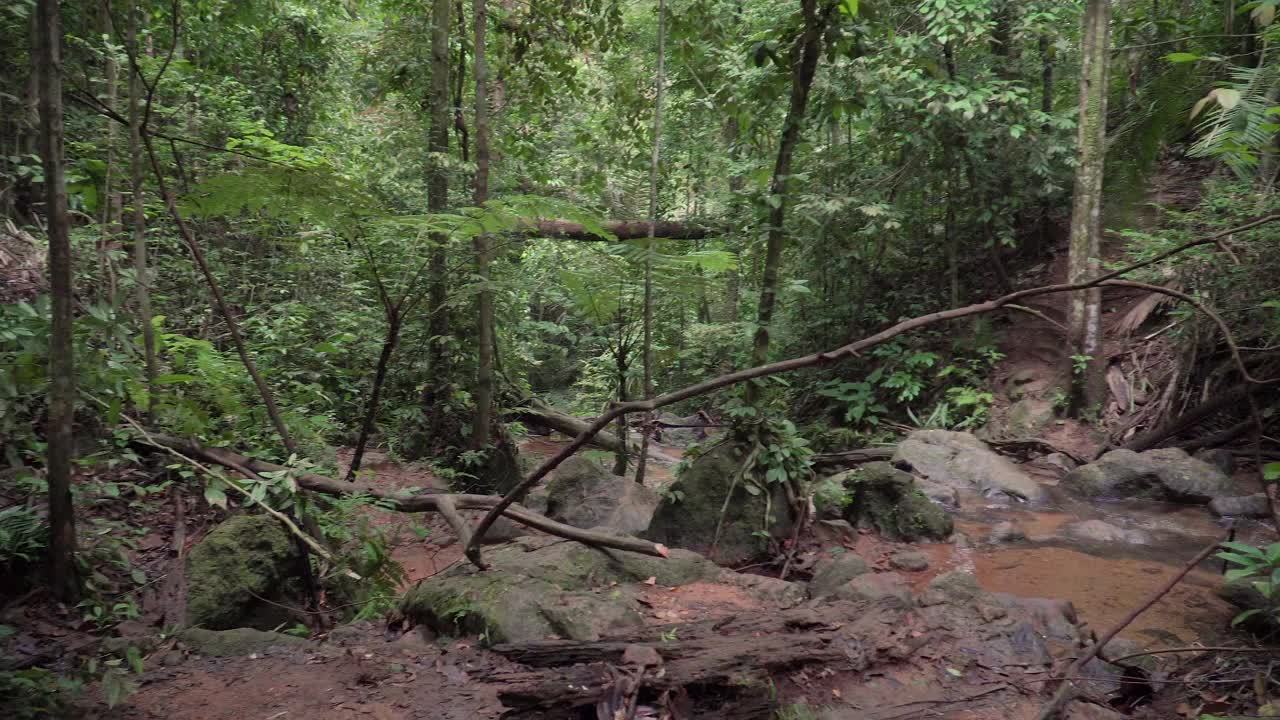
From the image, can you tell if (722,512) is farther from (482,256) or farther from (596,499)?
(482,256)

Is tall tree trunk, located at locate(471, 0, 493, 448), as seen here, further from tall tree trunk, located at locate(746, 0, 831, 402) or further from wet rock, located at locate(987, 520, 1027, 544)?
wet rock, located at locate(987, 520, 1027, 544)

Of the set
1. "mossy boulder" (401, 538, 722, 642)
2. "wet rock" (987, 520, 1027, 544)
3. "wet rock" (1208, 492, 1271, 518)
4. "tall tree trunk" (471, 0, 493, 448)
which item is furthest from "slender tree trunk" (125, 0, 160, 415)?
"wet rock" (1208, 492, 1271, 518)

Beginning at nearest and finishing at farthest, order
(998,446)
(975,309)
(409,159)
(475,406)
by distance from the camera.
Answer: (975,309)
(475,406)
(409,159)
(998,446)

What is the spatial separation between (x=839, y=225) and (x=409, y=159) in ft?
21.3

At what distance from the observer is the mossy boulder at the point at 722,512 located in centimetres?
559

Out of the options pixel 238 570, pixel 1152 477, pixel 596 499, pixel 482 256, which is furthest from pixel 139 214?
pixel 1152 477

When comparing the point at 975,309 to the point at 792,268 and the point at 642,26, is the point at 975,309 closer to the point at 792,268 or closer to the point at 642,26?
the point at 792,268

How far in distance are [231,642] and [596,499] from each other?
3.53m

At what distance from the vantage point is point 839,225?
437 inches

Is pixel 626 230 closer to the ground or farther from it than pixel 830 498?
farther from it

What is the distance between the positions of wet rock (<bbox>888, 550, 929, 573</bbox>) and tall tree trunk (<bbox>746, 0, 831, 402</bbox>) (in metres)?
1.75

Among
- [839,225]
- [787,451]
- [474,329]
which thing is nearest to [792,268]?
[839,225]

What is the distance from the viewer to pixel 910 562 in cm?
565

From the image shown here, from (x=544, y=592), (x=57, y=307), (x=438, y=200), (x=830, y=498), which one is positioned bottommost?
(x=830, y=498)
